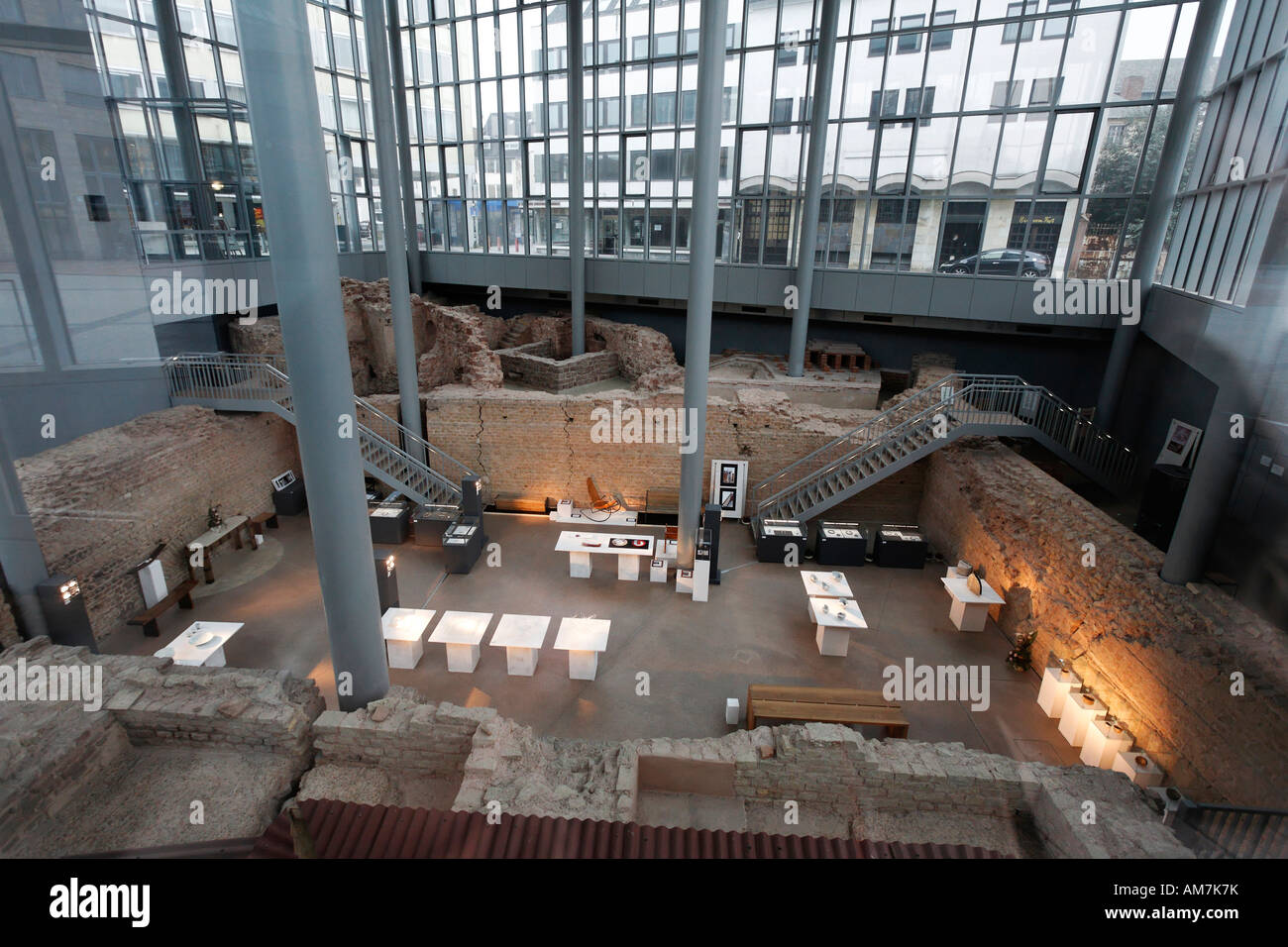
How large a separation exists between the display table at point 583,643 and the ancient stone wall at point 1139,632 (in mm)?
6021

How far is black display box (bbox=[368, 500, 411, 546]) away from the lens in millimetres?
11922

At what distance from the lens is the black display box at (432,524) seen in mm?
11820

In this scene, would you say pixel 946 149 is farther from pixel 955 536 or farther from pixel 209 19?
pixel 209 19

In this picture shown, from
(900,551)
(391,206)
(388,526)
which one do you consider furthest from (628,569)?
(391,206)

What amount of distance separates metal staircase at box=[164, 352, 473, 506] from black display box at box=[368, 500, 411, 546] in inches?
18.4

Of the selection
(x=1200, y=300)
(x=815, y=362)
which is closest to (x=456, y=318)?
(x=815, y=362)

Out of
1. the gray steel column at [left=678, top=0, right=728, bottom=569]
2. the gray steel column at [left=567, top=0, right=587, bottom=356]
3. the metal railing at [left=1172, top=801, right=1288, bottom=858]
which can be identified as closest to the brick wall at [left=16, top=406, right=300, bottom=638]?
the gray steel column at [left=678, top=0, right=728, bottom=569]

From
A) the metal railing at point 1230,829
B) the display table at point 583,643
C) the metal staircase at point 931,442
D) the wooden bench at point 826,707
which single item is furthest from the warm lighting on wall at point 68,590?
the metal railing at point 1230,829

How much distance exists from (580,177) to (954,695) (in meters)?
15.2

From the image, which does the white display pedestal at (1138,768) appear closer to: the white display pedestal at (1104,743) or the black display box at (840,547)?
the white display pedestal at (1104,743)

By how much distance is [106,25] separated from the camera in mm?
11086

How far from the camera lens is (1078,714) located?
23.8ft

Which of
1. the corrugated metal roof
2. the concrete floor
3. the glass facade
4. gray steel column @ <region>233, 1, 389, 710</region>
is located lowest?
the concrete floor

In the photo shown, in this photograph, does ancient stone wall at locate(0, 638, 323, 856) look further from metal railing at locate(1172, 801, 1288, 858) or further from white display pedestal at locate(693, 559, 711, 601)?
metal railing at locate(1172, 801, 1288, 858)
